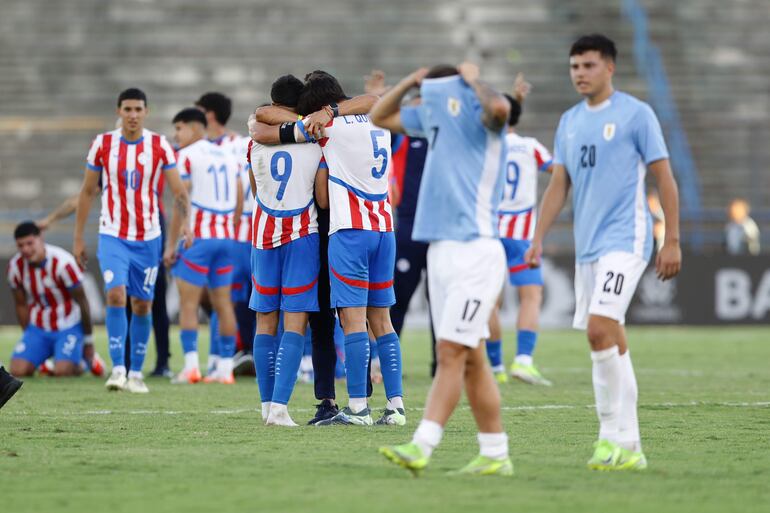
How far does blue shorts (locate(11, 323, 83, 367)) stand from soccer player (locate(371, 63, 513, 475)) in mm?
8221

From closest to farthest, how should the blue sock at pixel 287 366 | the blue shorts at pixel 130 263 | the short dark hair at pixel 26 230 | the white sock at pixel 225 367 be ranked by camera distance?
the blue sock at pixel 287 366 → the blue shorts at pixel 130 263 → the white sock at pixel 225 367 → the short dark hair at pixel 26 230

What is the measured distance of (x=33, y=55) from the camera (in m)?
28.0

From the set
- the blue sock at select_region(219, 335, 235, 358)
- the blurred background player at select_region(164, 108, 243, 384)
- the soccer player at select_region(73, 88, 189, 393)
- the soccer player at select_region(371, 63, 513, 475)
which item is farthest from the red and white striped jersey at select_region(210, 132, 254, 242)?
the soccer player at select_region(371, 63, 513, 475)

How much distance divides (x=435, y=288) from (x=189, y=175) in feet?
23.0

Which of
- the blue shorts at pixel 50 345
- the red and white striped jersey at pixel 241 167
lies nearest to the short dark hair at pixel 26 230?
the blue shorts at pixel 50 345

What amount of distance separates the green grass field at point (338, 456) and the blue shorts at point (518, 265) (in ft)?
5.38

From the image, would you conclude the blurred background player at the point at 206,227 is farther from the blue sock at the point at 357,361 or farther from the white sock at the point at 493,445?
the white sock at the point at 493,445

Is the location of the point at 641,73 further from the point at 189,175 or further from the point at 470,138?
the point at 470,138

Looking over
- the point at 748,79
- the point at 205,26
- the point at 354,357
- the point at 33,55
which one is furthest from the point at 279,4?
the point at 354,357

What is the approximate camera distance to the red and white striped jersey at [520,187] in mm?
12875

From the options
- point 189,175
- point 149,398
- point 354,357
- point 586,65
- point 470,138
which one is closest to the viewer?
point 470,138

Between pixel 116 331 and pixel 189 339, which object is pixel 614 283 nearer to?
pixel 116 331

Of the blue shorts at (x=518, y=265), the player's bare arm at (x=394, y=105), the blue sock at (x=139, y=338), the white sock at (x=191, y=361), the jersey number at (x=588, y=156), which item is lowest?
the white sock at (x=191, y=361)

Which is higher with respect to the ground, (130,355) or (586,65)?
(586,65)
